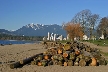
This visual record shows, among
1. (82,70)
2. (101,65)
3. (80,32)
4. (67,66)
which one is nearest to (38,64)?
(67,66)

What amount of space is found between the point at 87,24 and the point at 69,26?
25.5 feet

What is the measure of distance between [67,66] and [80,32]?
68.2 metres

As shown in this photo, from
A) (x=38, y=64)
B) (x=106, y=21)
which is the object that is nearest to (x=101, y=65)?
(x=38, y=64)

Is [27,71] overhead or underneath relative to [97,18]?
underneath

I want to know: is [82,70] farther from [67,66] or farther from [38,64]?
[38,64]

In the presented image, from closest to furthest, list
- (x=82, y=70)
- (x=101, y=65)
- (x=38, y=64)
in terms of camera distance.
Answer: (x=82, y=70) < (x=38, y=64) < (x=101, y=65)

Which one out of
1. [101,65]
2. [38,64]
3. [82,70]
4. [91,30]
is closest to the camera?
[82,70]

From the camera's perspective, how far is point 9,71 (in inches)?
569

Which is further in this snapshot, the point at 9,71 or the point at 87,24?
the point at 87,24

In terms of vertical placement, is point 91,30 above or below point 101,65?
above

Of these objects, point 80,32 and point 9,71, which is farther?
point 80,32

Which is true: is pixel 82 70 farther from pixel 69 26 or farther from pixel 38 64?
pixel 69 26

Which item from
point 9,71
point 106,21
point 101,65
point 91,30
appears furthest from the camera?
point 106,21

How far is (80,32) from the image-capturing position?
3366 inches
